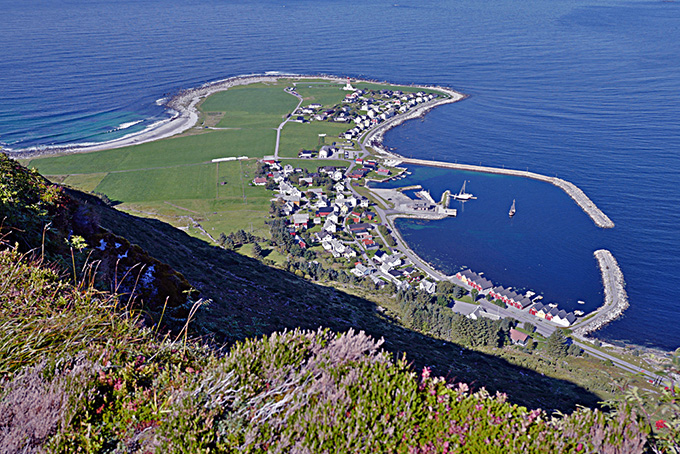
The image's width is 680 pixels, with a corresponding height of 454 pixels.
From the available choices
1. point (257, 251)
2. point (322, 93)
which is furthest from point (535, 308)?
point (322, 93)

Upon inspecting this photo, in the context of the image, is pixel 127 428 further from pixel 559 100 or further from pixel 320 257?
pixel 559 100

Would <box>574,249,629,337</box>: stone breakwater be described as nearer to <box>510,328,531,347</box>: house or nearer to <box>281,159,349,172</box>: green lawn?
<box>510,328,531,347</box>: house

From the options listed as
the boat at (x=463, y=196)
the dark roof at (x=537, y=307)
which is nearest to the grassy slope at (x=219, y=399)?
the dark roof at (x=537, y=307)

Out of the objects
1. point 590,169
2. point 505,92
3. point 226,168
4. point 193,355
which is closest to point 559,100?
point 505,92

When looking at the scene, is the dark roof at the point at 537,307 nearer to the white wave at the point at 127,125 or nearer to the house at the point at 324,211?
the house at the point at 324,211

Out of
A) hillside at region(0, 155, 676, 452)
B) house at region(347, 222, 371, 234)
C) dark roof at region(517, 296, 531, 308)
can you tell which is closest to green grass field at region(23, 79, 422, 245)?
house at region(347, 222, 371, 234)
